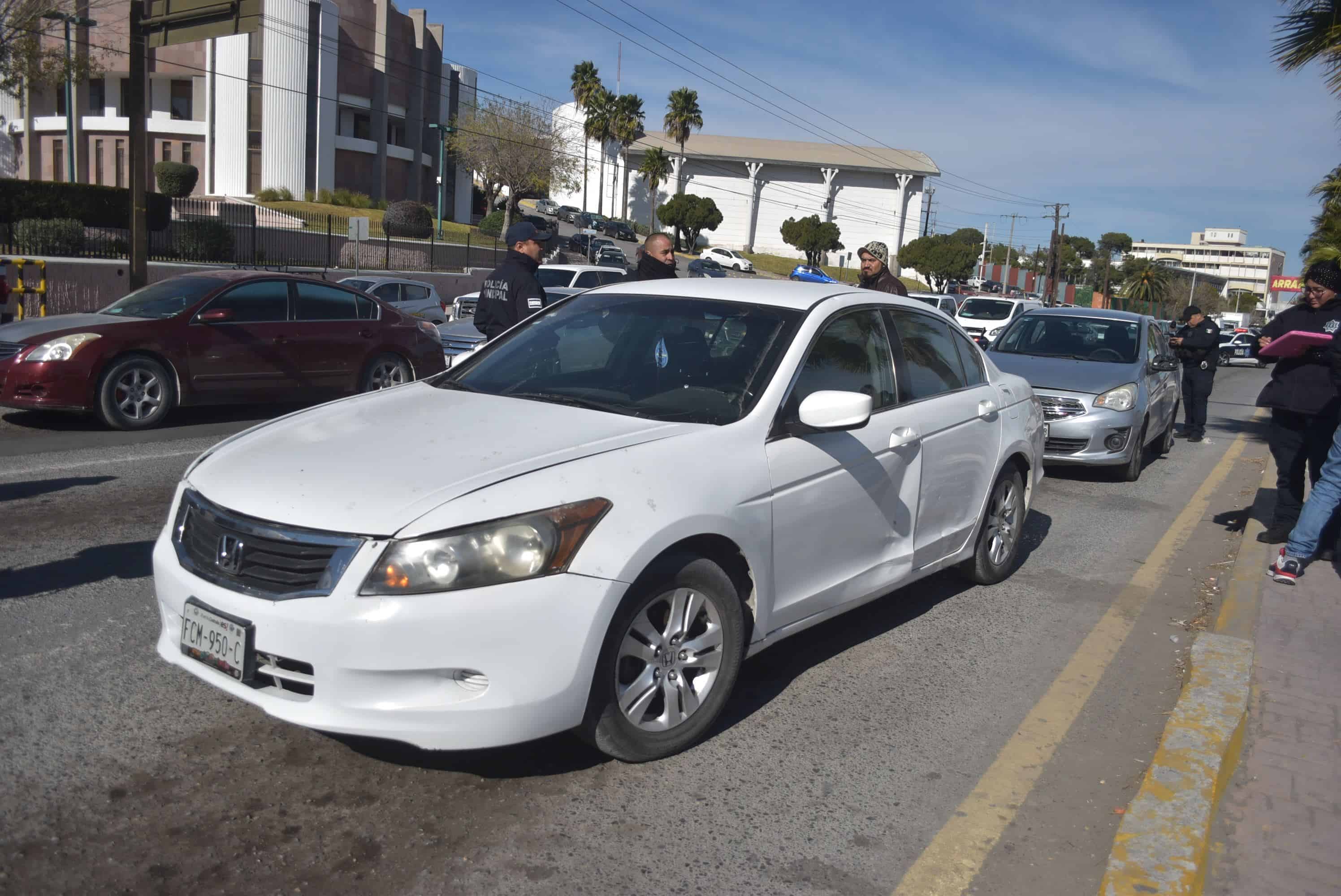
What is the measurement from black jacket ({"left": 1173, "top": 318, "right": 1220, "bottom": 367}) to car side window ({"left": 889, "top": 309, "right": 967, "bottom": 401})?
31.0 feet

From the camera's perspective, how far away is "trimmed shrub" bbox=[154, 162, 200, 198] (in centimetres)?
4481

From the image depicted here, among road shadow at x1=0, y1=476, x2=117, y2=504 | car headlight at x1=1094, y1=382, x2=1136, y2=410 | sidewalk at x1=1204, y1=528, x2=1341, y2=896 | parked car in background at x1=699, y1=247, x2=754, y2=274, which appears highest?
parked car in background at x1=699, y1=247, x2=754, y2=274

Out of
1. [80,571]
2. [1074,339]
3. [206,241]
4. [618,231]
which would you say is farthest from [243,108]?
[80,571]

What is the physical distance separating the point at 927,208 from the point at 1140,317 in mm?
95281

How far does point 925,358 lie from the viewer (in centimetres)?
525

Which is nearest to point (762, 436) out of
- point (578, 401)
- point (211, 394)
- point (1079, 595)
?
point (578, 401)

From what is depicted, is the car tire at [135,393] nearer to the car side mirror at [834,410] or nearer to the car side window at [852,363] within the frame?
the car side window at [852,363]

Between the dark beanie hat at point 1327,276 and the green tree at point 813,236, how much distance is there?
78.2 metres

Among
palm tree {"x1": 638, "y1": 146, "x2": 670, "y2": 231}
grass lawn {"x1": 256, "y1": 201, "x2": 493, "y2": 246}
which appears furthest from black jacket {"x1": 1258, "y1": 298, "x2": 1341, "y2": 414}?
palm tree {"x1": 638, "y1": 146, "x2": 670, "y2": 231}

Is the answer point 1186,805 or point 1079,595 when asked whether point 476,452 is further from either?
point 1079,595

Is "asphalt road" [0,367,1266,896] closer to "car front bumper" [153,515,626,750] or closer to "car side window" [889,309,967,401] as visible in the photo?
"car front bumper" [153,515,626,750]

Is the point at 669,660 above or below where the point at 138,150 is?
below

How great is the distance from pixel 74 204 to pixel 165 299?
24.9 metres

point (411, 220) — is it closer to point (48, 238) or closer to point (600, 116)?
point (48, 238)
